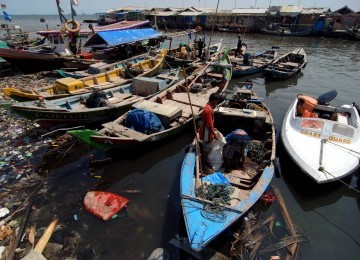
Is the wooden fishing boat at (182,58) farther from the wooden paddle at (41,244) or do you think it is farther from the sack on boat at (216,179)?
the wooden paddle at (41,244)

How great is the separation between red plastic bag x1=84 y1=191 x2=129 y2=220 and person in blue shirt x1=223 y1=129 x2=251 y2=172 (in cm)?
313

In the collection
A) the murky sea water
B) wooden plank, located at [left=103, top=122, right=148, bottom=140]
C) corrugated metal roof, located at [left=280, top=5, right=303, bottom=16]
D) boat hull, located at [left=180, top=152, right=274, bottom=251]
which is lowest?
the murky sea water

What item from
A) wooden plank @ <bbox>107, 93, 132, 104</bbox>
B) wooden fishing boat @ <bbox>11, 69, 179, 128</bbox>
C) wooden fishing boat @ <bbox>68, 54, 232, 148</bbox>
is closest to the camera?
wooden fishing boat @ <bbox>68, 54, 232, 148</bbox>

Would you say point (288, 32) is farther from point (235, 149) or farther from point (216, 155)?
point (216, 155)

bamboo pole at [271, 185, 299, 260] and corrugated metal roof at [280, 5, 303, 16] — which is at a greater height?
corrugated metal roof at [280, 5, 303, 16]

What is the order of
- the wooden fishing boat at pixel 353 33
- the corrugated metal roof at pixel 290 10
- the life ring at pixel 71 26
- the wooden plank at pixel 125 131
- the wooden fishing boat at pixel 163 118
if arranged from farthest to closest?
the corrugated metal roof at pixel 290 10, the wooden fishing boat at pixel 353 33, the life ring at pixel 71 26, the wooden plank at pixel 125 131, the wooden fishing boat at pixel 163 118

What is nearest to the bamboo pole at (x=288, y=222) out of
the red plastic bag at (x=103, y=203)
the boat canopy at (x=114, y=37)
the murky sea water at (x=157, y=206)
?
the murky sea water at (x=157, y=206)

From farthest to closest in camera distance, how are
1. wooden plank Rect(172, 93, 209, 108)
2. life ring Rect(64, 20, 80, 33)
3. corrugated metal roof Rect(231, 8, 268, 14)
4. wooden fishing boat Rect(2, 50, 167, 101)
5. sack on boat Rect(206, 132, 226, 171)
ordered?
corrugated metal roof Rect(231, 8, 268, 14) < life ring Rect(64, 20, 80, 33) < wooden plank Rect(172, 93, 209, 108) < wooden fishing boat Rect(2, 50, 167, 101) < sack on boat Rect(206, 132, 226, 171)

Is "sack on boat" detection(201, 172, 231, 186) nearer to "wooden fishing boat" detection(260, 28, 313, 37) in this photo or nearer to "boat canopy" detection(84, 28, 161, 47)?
"boat canopy" detection(84, 28, 161, 47)

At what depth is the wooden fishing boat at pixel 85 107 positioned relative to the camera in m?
8.88

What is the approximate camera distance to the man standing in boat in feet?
21.2

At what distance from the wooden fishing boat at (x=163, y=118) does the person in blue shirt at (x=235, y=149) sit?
6.16 feet

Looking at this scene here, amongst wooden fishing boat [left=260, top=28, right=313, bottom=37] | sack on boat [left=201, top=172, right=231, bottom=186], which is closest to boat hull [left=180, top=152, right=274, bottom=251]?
sack on boat [left=201, top=172, right=231, bottom=186]

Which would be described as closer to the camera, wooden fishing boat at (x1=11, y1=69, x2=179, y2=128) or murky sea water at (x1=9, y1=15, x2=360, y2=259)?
murky sea water at (x1=9, y1=15, x2=360, y2=259)
